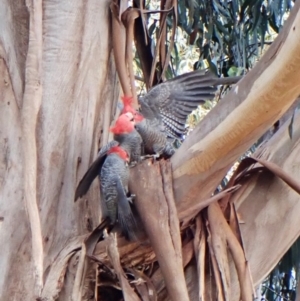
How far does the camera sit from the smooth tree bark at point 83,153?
82cm

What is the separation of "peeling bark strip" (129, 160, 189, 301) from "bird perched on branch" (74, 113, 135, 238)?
2 cm

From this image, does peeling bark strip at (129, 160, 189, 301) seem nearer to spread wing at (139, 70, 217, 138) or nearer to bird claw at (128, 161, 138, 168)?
bird claw at (128, 161, 138, 168)

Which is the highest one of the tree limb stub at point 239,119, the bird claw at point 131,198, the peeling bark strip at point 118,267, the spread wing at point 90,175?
the tree limb stub at point 239,119

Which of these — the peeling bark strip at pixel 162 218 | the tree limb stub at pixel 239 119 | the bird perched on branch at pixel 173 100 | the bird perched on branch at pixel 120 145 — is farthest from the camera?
the bird perched on branch at pixel 173 100

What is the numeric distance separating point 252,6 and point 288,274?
2.12 ft

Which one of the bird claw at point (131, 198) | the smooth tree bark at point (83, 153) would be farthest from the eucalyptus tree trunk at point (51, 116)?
the bird claw at point (131, 198)

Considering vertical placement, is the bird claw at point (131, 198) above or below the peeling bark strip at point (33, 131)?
below

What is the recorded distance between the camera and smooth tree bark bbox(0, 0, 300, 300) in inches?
32.4

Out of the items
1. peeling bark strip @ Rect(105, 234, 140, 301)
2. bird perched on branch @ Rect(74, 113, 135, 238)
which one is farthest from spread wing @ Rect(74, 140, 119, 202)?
peeling bark strip @ Rect(105, 234, 140, 301)

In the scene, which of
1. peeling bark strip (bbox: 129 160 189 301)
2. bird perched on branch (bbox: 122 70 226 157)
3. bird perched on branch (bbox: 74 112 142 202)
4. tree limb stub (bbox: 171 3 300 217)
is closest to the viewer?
tree limb stub (bbox: 171 3 300 217)

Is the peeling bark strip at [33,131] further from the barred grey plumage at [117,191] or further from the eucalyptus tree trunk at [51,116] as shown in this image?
the barred grey plumage at [117,191]

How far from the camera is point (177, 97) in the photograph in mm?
1174

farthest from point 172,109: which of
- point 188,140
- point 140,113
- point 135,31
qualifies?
point 188,140

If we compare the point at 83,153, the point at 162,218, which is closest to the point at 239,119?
the point at 162,218
